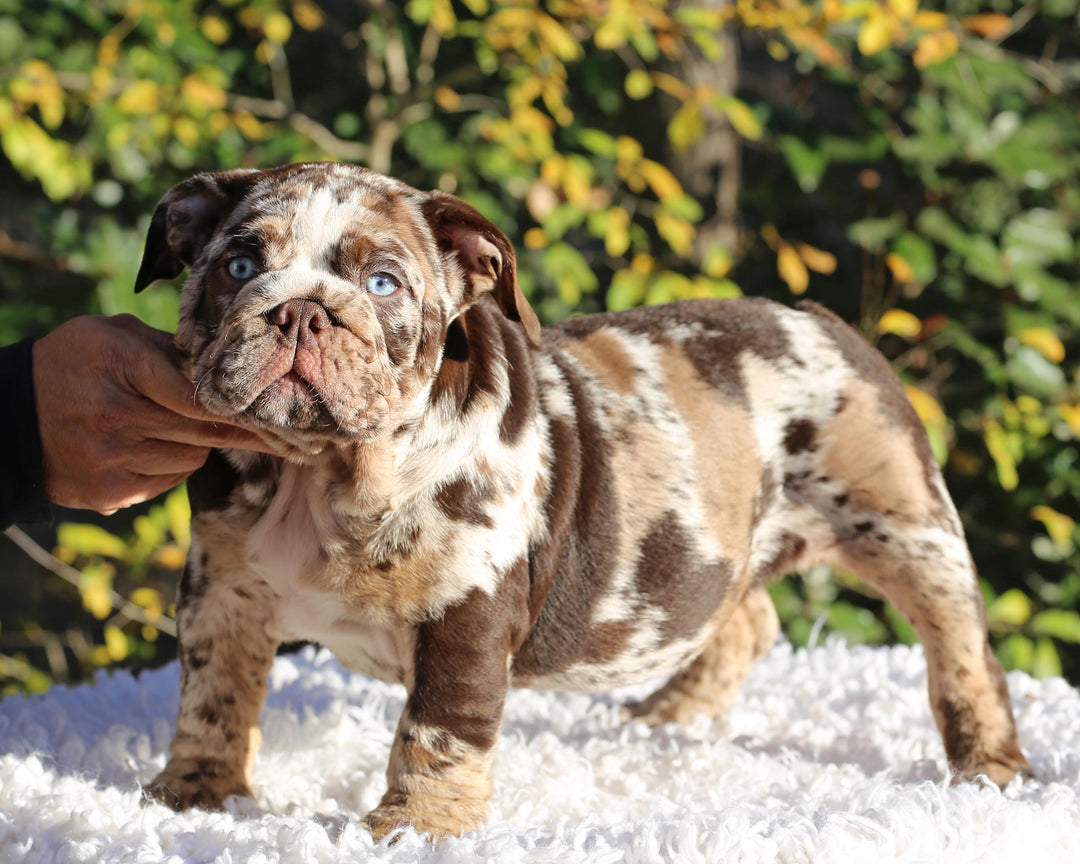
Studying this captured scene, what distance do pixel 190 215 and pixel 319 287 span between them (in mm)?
436

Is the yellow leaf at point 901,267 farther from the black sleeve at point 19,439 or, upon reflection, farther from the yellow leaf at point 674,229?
the black sleeve at point 19,439

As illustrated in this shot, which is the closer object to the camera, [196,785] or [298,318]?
[298,318]

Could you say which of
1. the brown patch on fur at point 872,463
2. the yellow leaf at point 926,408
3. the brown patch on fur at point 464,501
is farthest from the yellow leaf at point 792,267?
the brown patch on fur at point 464,501

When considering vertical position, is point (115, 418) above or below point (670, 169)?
above

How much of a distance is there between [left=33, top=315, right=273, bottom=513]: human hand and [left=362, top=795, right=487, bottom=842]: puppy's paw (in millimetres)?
712

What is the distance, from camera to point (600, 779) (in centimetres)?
277

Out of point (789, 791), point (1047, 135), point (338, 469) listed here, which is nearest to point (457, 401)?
point (338, 469)

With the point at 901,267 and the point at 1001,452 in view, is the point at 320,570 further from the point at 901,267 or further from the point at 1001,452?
the point at 1001,452

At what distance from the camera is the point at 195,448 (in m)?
2.37

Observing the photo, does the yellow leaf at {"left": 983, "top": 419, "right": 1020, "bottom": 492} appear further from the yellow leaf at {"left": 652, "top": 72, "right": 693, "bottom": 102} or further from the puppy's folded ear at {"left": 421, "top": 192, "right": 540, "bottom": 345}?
the puppy's folded ear at {"left": 421, "top": 192, "right": 540, "bottom": 345}

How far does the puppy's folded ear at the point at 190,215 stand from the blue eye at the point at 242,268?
19cm

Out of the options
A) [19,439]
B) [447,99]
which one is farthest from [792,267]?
[19,439]

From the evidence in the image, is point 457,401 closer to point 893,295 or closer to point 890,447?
point 890,447

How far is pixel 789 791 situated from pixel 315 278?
1.61 metres
